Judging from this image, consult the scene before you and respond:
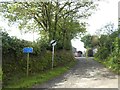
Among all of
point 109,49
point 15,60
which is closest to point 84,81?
point 15,60

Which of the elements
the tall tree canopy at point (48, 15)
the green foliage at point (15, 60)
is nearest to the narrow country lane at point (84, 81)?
the green foliage at point (15, 60)

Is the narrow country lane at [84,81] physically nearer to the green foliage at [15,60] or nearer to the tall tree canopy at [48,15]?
the green foliage at [15,60]

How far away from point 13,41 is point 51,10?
12682 millimetres

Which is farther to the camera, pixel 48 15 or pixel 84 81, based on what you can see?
pixel 48 15

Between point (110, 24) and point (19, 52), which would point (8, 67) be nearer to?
point (19, 52)

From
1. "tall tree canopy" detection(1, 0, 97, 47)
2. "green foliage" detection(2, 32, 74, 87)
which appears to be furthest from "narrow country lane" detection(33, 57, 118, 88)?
"tall tree canopy" detection(1, 0, 97, 47)

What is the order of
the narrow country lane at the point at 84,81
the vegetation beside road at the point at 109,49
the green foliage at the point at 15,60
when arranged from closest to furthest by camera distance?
the narrow country lane at the point at 84,81
the green foliage at the point at 15,60
the vegetation beside road at the point at 109,49

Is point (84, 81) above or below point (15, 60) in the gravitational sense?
below

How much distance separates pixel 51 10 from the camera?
27.7 m

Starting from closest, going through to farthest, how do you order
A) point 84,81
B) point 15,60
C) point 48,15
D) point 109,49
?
point 84,81
point 15,60
point 48,15
point 109,49

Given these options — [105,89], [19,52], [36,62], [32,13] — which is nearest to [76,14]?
[32,13]

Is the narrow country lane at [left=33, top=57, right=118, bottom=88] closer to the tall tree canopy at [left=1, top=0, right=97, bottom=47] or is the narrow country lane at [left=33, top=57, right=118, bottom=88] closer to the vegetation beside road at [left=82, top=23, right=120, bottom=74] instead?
the vegetation beside road at [left=82, top=23, right=120, bottom=74]

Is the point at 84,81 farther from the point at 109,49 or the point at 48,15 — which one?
the point at 109,49

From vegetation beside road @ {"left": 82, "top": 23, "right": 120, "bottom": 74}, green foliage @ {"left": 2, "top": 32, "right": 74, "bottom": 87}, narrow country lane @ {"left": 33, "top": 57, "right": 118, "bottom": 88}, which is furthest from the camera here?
vegetation beside road @ {"left": 82, "top": 23, "right": 120, "bottom": 74}
